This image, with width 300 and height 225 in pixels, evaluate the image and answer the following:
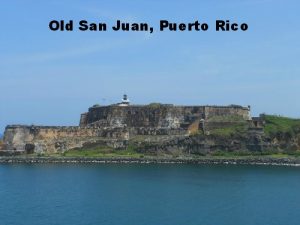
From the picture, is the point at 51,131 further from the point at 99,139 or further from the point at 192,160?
the point at 192,160

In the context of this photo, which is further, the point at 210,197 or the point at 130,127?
the point at 130,127

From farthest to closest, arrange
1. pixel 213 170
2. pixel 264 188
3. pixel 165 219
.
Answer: pixel 213 170 < pixel 264 188 < pixel 165 219

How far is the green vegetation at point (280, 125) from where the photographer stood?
196 feet

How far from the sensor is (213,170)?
49.2 m

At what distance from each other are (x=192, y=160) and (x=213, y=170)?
6.94 metres

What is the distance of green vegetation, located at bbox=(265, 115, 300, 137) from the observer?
196 ft

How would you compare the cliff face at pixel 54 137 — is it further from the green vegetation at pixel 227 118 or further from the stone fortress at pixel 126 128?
the green vegetation at pixel 227 118

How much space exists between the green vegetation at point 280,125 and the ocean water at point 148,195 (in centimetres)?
867

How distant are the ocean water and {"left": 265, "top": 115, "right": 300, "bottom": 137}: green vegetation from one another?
28.4 feet

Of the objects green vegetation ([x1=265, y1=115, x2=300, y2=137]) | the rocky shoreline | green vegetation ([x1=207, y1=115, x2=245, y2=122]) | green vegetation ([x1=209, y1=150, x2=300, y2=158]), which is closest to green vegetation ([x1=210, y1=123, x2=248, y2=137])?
green vegetation ([x1=207, y1=115, x2=245, y2=122])

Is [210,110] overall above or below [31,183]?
above

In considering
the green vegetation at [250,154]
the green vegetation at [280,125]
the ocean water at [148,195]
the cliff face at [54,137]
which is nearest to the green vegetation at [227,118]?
the green vegetation at [280,125]

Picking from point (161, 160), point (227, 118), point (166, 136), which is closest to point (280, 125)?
point (227, 118)

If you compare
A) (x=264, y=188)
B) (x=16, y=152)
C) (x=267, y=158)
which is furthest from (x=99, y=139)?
(x=264, y=188)
